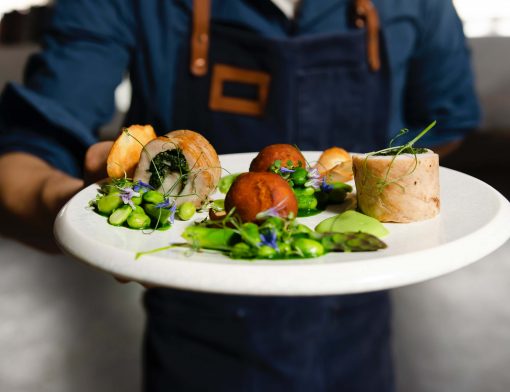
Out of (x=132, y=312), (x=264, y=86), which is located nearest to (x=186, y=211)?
(x=264, y=86)

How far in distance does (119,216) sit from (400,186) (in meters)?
0.48

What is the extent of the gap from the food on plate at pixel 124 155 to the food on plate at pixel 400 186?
439mm

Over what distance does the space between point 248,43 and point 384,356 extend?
102 cm

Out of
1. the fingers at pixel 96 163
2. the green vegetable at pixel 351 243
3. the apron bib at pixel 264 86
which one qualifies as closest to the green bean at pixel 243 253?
the green vegetable at pixel 351 243

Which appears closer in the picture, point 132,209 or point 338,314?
point 132,209

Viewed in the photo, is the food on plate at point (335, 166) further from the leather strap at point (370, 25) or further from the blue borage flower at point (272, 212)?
the leather strap at point (370, 25)

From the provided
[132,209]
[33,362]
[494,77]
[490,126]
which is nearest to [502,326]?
[490,126]

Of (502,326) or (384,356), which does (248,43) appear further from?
(502,326)

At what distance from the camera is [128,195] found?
45.5 inches

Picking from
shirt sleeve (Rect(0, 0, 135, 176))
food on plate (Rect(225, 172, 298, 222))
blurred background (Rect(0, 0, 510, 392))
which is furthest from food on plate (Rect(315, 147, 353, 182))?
blurred background (Rect(0, 0, 510, 392))

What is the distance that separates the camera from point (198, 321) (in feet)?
5.96

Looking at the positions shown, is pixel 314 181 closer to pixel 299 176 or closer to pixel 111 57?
pixel 299 176

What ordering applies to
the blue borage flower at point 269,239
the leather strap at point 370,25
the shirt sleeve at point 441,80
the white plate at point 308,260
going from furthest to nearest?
the shirt sleeve at point 441,80 → the leather strap at point 370,25 → the blue borage flower at point 269,239 → the white plate at point 308,260

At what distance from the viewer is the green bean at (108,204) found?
1121 mm
